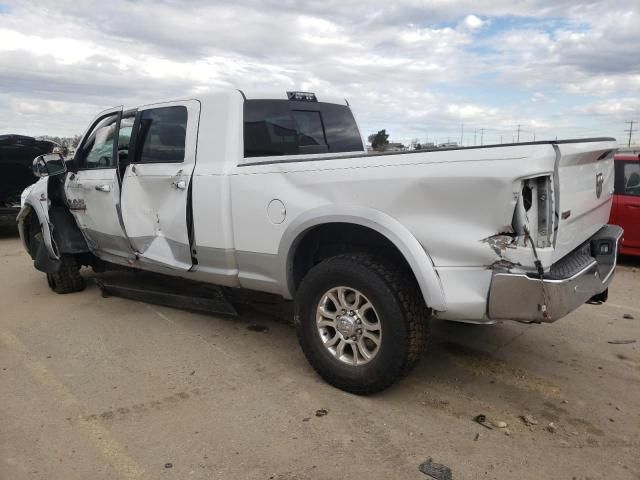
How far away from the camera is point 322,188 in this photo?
11.3ft

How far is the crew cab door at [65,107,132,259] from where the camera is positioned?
505 cm

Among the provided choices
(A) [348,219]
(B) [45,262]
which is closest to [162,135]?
(A) [348,219]

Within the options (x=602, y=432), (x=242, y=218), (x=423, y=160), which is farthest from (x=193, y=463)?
(x=602, y=432)

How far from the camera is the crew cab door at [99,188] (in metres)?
→ 5.05

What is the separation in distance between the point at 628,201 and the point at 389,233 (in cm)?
542

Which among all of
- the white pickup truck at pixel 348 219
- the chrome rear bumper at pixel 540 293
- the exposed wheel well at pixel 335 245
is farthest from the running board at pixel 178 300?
the chrome rear bumper at pixel 540 293

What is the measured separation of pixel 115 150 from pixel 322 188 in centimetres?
254

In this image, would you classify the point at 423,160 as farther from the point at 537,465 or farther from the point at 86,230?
the point at 86,230

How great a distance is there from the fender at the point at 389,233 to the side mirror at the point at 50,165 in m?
3.12

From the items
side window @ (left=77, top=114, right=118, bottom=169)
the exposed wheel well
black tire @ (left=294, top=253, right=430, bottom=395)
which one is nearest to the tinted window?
the exposed wheel well

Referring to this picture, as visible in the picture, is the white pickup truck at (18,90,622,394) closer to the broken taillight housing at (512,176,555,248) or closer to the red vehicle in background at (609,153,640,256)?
the broken taillight housing at (512,176,555,248)

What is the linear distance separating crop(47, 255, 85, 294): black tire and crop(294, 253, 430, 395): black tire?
3.52m

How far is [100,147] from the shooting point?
211 inches

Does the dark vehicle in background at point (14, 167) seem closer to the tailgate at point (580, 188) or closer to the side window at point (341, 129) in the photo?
the side window at point (341, 129)
